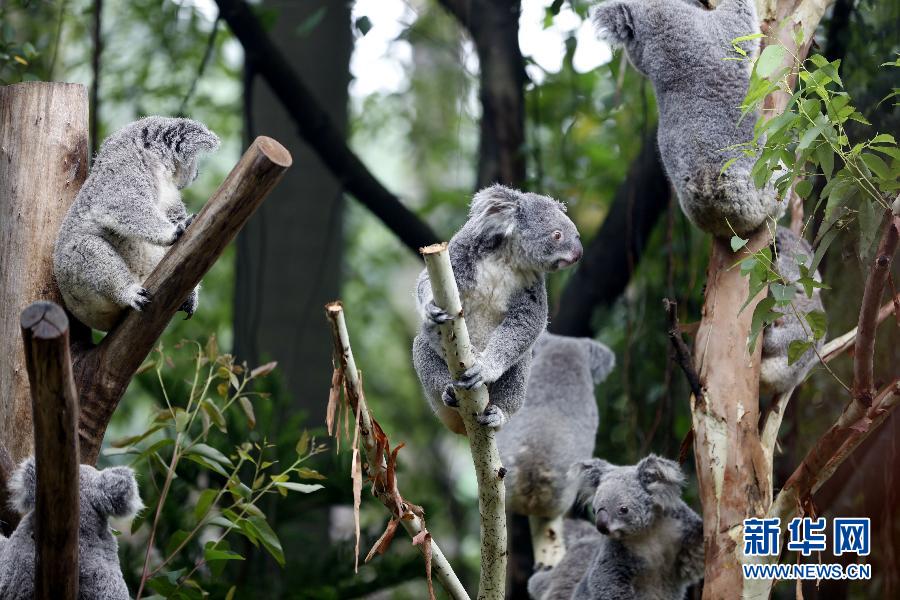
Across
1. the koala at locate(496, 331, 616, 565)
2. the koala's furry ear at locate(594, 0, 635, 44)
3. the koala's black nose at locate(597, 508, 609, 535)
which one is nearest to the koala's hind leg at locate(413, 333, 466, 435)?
the koala's black nose at locate(597, 508, 609, 535)

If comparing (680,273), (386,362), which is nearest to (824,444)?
(680,273)

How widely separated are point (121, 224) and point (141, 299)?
313 millimetres

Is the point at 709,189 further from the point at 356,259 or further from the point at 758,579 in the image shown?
the point at 356,259

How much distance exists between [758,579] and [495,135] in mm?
2860

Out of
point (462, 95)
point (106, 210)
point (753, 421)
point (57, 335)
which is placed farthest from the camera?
point (462, 95)

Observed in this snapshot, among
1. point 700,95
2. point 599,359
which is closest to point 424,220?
point 599,359

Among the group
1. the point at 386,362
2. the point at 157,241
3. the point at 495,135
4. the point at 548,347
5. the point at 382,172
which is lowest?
the point at 157,241

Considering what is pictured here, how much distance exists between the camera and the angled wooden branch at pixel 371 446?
Answer: 2.14 m

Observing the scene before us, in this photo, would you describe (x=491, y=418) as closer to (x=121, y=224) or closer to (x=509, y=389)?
(x=509, y=389)

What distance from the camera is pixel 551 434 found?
3.85 meters

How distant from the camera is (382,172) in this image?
→ 13.4 meters

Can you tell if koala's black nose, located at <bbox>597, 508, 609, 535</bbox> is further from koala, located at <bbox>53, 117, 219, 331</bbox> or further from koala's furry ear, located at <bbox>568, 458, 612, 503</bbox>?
koala, located at <bbox>53, 117, 219, 331</bbox>

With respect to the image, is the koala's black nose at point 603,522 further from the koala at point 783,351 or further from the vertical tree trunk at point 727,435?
the koala at point 783,351

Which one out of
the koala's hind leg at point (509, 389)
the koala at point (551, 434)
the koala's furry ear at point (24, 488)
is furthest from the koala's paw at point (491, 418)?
the koala at point (551, 434)
